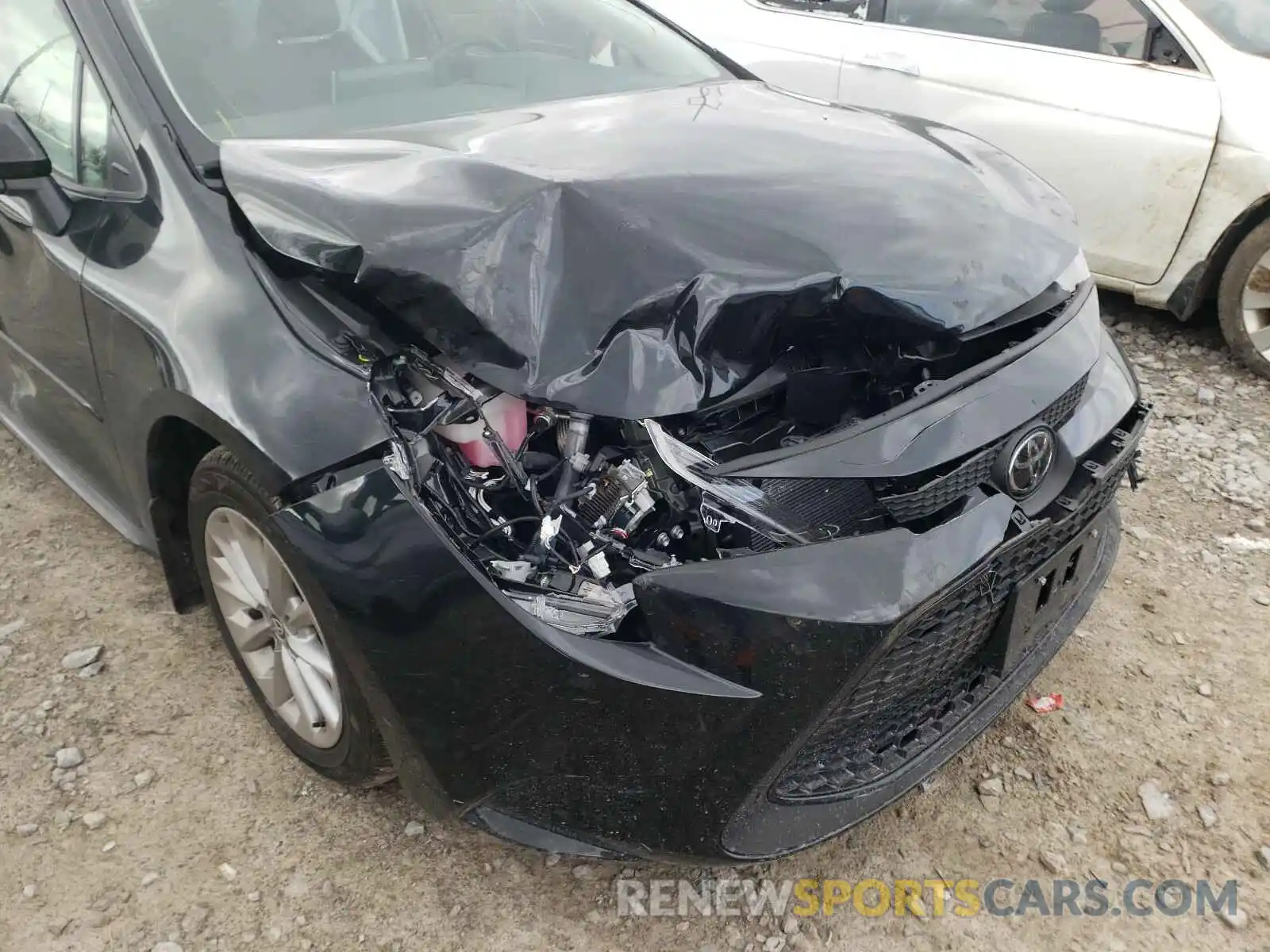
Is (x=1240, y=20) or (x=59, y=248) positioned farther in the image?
(x=1240, y=20)

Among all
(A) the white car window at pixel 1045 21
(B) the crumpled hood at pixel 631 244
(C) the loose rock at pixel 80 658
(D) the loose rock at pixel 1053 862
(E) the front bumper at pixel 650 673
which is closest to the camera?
(E) the front bumper at pixel 650 673

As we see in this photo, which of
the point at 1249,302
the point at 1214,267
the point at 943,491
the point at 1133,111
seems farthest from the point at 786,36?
the point at 943,491

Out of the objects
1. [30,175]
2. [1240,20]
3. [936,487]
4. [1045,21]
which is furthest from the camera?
[1045,21]

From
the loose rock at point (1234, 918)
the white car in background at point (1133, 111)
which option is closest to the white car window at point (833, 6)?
the white car in background at point (1133, 111)

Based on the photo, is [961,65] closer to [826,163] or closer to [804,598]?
[826,163]

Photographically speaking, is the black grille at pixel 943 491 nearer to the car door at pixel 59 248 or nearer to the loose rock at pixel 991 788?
the loose rock at pixel 991 788

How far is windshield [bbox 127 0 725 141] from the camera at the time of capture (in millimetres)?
2232

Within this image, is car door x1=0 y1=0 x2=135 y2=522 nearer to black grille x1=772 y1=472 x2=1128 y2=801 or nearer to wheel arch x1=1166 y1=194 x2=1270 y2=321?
black grille x1=772 y1=472 x2=1128 y2=801

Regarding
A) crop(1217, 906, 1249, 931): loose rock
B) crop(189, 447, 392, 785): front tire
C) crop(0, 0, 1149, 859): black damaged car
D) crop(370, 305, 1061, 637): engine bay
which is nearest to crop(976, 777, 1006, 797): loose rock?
crop(0, 0, 1149, 859): black damaged car

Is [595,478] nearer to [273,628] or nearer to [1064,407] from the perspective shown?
[273,628]

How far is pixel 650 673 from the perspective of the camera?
1563 mm

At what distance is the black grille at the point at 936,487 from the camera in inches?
65.2

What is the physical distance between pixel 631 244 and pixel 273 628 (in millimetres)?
1070

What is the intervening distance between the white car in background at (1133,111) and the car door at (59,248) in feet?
8.58
